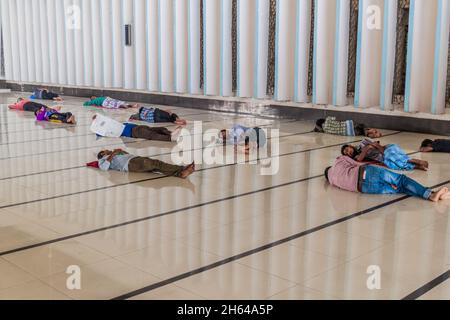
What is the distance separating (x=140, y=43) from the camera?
1098cm

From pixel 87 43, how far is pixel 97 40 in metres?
0.39

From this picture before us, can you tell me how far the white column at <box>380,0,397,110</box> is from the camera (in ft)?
23.7

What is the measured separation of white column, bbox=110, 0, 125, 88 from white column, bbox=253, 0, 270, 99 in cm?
350

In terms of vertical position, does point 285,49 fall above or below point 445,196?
above

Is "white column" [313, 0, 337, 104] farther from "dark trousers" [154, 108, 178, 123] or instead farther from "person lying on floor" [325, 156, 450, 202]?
"person lying on floor" [325, 156, 450, 202]

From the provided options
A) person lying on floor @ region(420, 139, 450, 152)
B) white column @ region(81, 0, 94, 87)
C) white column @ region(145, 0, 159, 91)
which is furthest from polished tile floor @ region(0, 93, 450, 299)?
white column @ region(81, 0, 94, 87)

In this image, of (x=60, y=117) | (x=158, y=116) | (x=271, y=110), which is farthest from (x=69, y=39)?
(x=271, y=110)

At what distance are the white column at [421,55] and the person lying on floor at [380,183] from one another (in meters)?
3.04

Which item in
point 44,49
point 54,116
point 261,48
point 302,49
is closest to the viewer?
point 302,49

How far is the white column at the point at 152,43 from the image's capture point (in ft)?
34.8

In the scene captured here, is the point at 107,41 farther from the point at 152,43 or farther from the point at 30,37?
the point at 30,37

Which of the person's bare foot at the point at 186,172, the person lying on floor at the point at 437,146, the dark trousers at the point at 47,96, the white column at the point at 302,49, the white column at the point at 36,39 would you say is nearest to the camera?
the person's bare foot at the point at 186,172

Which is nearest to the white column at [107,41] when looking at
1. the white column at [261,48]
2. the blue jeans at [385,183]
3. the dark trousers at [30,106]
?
the dark trousers at [30,106]

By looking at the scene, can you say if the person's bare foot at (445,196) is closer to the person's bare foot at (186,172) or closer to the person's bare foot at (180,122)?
the person's bare foot at (186,172)
